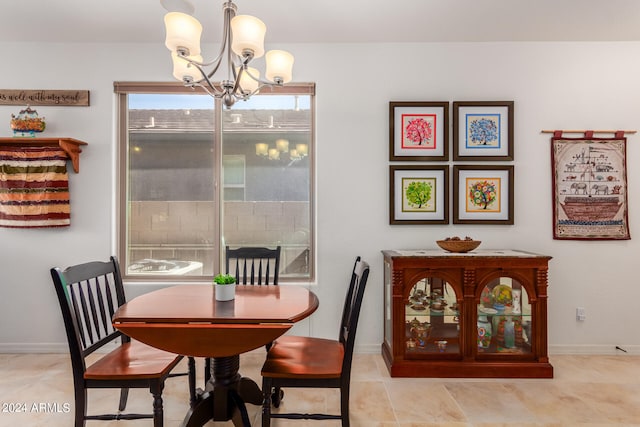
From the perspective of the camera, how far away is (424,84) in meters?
2.76

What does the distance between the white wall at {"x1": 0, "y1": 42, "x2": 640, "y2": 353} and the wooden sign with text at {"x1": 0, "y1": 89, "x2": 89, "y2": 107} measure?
48 mm

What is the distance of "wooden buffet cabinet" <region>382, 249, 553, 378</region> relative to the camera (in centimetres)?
232

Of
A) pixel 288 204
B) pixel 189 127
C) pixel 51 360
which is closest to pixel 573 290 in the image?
pixel 288 204

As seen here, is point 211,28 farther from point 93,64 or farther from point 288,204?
point 288,204

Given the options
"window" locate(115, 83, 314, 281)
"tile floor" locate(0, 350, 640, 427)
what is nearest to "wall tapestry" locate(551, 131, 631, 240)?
"tile floor" locate(0, 350, 640, 427)

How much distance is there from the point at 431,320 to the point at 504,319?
499 mm

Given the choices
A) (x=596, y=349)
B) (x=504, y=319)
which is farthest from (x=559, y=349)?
(x=504, y=319)

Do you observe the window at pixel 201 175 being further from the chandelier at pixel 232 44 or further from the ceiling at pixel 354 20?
the chandelier at pixel 232 44

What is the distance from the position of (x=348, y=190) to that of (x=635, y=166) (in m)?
2.23

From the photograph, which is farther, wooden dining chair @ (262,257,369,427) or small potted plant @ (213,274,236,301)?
small potted plant @ (213,274,236,301)

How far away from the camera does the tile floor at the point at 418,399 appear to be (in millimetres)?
1840

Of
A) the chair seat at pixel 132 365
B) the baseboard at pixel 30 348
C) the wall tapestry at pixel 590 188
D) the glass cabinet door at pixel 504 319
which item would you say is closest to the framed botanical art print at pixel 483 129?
the wall tapestry at pixel 590 188

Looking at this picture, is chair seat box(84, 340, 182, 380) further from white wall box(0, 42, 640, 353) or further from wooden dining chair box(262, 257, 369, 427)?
white wall box(0, 42, 640, 353)

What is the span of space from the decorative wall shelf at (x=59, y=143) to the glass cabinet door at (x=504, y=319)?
122 inches
